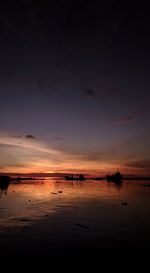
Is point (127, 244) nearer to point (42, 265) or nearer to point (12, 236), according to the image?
point (42, 265)

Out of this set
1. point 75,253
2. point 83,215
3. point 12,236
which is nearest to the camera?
point 75,253

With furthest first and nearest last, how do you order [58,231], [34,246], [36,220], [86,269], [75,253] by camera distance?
[36,220] → [58,231] → [34,246] → [75,253] → [86,269]

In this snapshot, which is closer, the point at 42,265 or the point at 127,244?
the point at 42,265

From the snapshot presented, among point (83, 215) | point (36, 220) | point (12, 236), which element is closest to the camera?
point (12, 236)

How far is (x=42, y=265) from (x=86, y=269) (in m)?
2.57

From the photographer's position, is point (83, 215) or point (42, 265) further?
point (83, 215)

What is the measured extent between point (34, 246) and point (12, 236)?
10.4ft

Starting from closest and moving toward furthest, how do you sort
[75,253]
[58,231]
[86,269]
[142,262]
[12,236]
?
[86,269]
[142,262]
[75,253]
[12,236]
[58,231]

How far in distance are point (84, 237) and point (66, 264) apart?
245 inches

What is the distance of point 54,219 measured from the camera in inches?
1056

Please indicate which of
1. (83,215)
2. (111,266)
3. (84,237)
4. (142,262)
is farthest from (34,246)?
(83,215)

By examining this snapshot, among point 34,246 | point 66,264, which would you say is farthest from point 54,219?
point 66,264

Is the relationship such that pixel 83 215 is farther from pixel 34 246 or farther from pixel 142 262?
pixel 142 262

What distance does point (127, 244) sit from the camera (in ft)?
57.7
